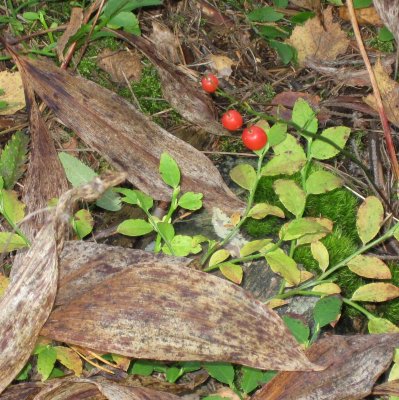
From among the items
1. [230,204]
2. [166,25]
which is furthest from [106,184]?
[166,25]

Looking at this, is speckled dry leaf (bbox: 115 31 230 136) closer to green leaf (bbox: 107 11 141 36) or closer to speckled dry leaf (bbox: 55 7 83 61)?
green leaf (bbox: 107 11 141 36)

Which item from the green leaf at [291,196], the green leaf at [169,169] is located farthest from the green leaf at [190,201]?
the green leaf at [291,196]

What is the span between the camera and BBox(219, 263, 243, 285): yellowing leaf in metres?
2.20

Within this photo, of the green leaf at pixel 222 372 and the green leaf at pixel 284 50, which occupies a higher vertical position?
the green leaf at pixel 284 50

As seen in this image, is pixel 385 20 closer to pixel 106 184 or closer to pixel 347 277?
pixel 347 277

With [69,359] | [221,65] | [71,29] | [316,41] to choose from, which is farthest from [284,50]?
[69,359]

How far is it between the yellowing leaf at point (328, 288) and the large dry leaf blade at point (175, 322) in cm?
27

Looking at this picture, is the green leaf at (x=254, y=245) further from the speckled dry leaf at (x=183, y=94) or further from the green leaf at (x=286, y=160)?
the speckled dry leaf at (x=183, y=94)

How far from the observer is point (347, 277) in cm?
242

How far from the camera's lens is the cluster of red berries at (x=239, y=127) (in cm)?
240

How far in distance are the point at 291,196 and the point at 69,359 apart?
0.88 metres

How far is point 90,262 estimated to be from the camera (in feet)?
7.11

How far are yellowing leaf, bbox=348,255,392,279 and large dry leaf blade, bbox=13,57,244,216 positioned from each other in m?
0.46

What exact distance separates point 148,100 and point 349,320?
1.19 m
